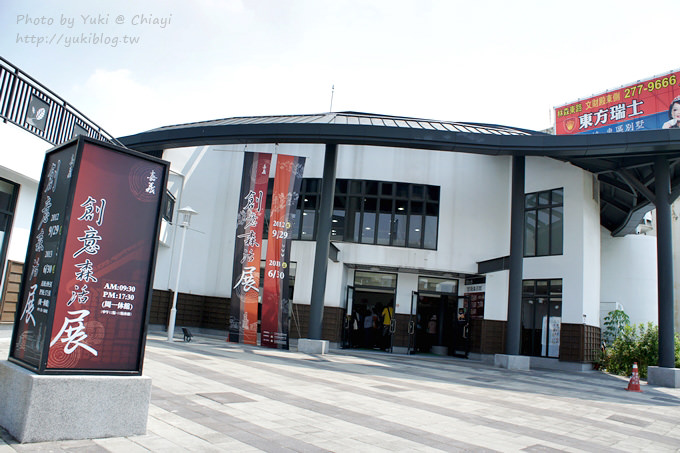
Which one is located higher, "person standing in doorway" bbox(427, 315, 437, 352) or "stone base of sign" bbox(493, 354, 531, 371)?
"person standing in doorway" bbox(427, 315, 437, 352)

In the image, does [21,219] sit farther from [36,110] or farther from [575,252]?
[575,252]

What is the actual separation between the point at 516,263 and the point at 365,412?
10642 millimetres

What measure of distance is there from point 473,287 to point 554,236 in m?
3.68

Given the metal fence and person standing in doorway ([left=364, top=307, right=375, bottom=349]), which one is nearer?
the metal fence

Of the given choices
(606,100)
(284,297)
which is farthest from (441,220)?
(606,100)

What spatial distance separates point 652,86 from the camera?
2517cm

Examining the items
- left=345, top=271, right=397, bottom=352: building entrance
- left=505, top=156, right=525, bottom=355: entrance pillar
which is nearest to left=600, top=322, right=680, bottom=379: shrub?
left=505, top=156, right=525, bottom=355: entrance pillar

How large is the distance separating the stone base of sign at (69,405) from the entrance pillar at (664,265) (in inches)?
561

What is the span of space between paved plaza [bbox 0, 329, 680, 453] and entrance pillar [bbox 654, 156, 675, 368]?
5.64ft

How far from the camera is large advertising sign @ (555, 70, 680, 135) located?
24.1m

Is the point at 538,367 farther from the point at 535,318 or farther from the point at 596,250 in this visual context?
the point at 596,250

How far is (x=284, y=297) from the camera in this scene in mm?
15484

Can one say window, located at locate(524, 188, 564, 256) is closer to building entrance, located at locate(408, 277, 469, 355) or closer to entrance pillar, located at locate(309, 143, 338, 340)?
building entrance, located at locate(408, 277, 469, 355)

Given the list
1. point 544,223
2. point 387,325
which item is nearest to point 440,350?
point 387,325
